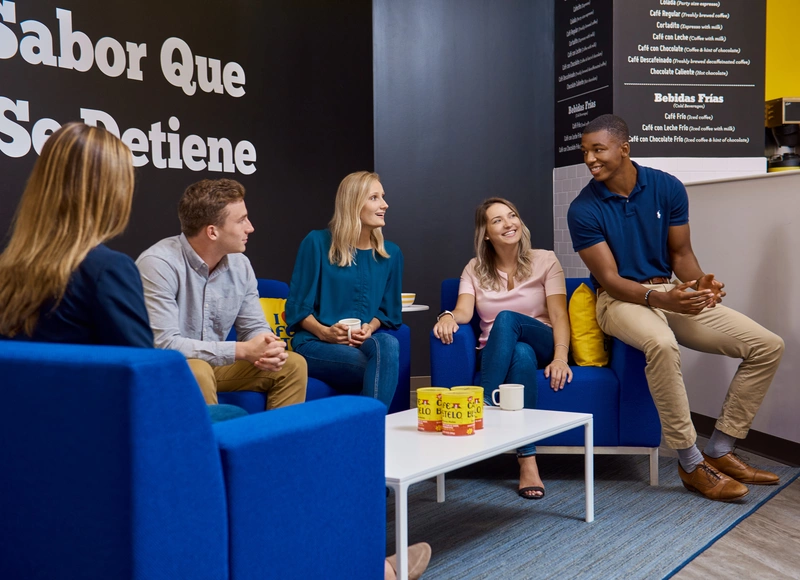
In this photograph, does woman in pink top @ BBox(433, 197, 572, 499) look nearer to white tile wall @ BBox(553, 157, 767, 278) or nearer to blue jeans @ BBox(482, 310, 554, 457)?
blue jeans @ BBox(482, 310, 554, 457)

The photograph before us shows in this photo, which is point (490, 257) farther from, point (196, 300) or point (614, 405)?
point (196, 300)

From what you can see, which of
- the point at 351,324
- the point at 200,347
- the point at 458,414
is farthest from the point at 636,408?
the point at 200,347

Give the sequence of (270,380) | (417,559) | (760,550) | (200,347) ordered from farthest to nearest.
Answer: (270,380) → (200,347) → (760,550) → (417,559)

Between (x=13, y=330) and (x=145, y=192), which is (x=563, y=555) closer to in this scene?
(x=13, y=330)

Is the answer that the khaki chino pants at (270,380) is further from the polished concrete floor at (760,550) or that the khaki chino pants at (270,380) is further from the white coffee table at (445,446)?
the polished concrete floor at (760,550)

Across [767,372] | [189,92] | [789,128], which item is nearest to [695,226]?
[767,372]

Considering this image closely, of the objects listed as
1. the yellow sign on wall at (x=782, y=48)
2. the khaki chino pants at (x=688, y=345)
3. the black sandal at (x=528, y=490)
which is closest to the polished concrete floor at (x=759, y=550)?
the khaki chino pants at (x=688, y=345)

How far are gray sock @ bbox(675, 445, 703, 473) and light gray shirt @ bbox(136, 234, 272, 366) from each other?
1.81 m

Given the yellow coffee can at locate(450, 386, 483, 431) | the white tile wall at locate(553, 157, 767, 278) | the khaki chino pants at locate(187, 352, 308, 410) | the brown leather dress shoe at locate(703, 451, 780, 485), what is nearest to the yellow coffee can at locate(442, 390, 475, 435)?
the yellow coffee can at locate(450, 386, 483, 431)

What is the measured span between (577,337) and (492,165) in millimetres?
2490

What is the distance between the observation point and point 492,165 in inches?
230

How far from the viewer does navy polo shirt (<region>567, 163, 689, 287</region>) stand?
3.61 metres

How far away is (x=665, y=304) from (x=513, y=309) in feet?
2.34

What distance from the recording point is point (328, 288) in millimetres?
3689
